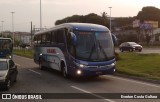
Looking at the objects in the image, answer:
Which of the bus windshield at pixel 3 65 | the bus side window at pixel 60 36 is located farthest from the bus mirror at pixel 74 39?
the bus windshield at pixel 3 65

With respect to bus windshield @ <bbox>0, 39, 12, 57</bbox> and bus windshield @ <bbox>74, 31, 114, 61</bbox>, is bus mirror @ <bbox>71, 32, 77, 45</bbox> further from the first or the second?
bus windshield @ <bbox>0, 39, 12, 57</bbox>

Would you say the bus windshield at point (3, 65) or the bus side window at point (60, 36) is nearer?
the bus windshield at point (3, 65)

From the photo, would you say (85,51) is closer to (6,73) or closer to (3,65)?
(3,65)

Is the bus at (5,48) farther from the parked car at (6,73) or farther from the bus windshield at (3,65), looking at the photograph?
the bus windshield at (3,65)

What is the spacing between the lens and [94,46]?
19.6 m

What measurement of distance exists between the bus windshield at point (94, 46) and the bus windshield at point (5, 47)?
36.7 feet

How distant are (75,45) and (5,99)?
6518mm

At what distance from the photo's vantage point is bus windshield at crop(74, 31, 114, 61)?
1933 cm

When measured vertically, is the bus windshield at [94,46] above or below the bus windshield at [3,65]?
above

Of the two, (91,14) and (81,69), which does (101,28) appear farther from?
(91,14)

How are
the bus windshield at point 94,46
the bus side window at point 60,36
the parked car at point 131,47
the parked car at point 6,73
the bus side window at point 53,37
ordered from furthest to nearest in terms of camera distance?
the parked car at point 131,47 < the bus side window at point 53,37 < the bus side window at point 60,36 < the bus windshield at point 94,46 < the parked car at point 6,73

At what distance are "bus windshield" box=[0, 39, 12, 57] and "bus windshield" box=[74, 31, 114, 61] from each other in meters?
11.2

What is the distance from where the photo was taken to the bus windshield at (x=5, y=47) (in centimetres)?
2945

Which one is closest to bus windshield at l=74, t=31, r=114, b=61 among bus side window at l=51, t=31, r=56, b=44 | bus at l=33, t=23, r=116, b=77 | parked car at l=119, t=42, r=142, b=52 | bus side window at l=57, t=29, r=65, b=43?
bus at l=33, t=23, r=116, b=77
